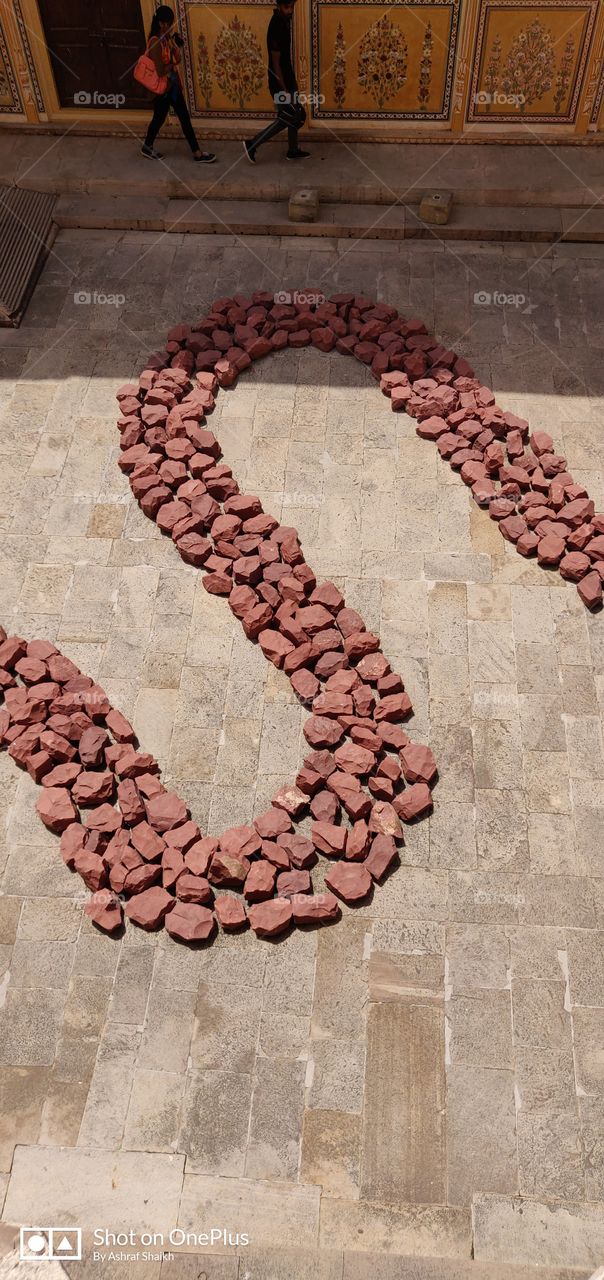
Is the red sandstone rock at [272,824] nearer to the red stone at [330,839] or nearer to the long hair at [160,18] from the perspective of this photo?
the red stone at [330,839]

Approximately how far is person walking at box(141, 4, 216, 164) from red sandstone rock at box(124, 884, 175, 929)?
8613 mm

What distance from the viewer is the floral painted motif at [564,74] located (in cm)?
1084

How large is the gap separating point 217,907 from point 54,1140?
1587 millimetres

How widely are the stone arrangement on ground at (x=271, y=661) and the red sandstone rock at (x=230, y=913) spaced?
0.6 inches

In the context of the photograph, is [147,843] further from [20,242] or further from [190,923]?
[20,242]

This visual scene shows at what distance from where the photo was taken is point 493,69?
11055 mm

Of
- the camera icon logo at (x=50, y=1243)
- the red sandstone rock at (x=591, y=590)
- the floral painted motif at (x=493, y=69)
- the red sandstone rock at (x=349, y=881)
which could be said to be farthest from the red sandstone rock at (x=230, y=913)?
the floral painted motif at (x=493, y=69)

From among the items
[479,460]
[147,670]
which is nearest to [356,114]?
[479,460]

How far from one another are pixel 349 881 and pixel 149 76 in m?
8.67

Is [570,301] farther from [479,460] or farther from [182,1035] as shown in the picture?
[182,1035]

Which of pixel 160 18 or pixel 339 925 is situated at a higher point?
pixel 160 18

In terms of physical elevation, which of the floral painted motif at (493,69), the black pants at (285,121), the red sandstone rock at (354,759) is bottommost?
the red sandstone rock at (354,759)

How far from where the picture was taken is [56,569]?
323 inches

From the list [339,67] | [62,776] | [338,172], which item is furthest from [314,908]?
[339,67]
